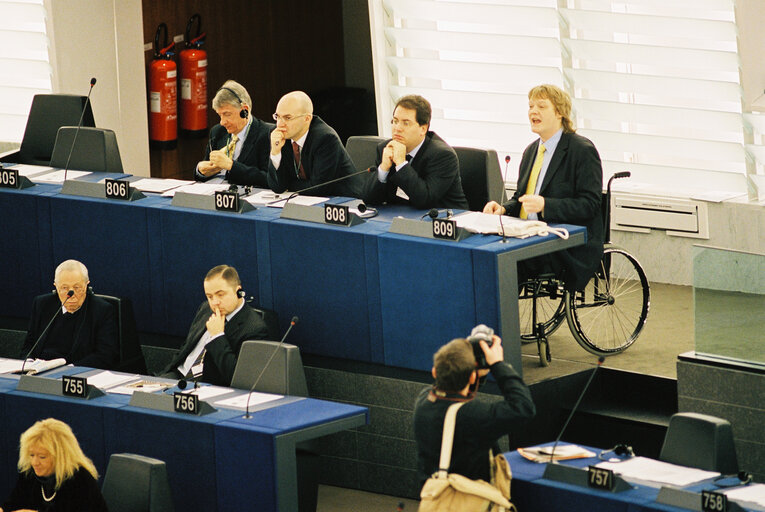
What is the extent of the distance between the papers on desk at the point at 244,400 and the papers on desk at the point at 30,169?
258 centimetres

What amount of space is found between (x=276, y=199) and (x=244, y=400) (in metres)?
1.59

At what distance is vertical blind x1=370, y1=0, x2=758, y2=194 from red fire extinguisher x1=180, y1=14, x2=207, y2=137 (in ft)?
6.85

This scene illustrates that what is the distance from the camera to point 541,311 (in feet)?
24.3

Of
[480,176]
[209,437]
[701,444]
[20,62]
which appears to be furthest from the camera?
[20,62]

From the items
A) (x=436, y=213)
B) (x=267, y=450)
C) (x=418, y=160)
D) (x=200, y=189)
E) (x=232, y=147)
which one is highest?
(x=232, y=147)

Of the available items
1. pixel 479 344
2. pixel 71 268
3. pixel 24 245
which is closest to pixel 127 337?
pixel 71 268

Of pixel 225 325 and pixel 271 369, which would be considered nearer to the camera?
pixel 271 369

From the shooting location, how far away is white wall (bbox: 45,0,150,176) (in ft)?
31.8

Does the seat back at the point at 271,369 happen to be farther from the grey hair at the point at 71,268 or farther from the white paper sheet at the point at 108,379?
the grey hair at the point at 71,268

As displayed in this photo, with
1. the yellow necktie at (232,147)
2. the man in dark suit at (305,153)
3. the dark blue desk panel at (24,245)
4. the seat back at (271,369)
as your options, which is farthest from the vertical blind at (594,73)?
the seat back at (271,369)

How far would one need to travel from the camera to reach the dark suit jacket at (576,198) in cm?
656

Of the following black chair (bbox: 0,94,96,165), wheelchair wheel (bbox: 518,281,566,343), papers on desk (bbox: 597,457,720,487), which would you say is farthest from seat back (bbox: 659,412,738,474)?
black chair (bbox: 0,94,96,165)

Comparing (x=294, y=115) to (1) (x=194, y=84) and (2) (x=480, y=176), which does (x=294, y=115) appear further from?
(1) (x=194, y=84)

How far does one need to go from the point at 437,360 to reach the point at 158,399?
142 centimetres
